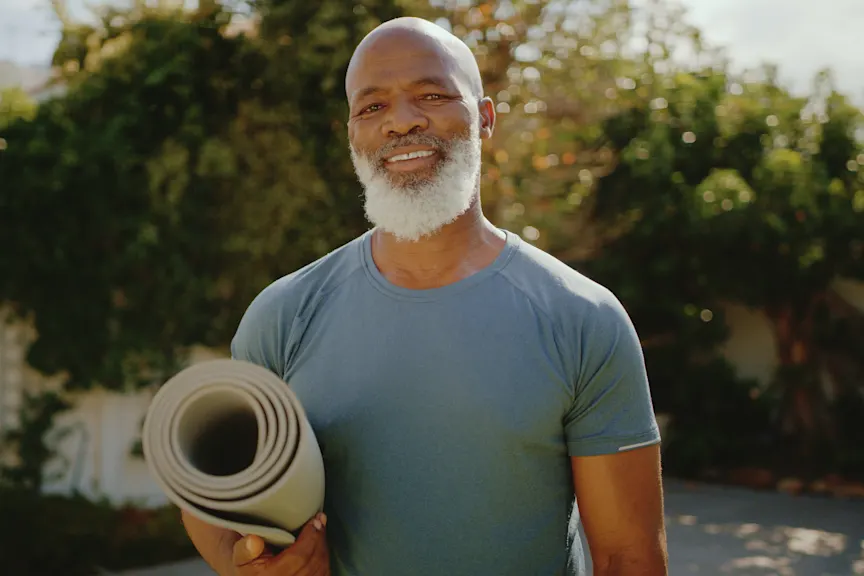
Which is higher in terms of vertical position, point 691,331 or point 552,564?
point 552,564

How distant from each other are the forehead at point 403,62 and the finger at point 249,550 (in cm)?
84

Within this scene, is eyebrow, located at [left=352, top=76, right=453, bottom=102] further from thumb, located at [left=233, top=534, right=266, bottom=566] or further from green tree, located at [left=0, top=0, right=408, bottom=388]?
green tree, located at [left=0, top=0, right=408, bottom=388]

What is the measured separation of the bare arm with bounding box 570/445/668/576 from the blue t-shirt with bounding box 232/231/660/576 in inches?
1.2

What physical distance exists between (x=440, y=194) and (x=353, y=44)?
5.13m

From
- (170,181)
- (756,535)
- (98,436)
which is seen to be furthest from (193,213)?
(756,535)

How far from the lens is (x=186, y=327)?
22.4ft

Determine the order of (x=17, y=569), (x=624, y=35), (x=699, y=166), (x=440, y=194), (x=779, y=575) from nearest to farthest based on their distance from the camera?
(x=440, y=194) < (x=17, y=569) < (x=779, y=575) < (x=624, y=35) < (x=699, y=166)

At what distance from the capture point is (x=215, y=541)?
1713 millimetres

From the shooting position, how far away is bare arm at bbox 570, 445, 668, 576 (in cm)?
164

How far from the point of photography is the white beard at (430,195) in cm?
183

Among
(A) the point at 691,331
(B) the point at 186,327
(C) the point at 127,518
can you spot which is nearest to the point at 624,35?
(A) the point at 691,331

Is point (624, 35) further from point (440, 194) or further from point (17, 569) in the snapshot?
point (440, 194)

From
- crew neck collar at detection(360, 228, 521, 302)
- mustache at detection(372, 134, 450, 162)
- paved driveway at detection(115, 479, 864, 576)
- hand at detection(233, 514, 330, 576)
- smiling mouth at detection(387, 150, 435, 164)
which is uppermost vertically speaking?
mustache at detection(372, 134, 450, 162)

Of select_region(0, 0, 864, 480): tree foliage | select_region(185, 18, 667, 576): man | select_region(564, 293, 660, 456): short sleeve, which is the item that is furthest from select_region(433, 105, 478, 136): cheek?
select_region(0, 0, 864, 480): tree foliage
